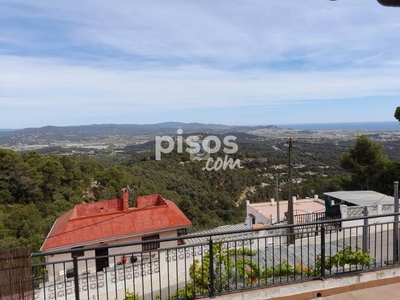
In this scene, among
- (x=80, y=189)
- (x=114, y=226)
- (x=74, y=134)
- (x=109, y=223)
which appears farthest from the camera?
(x=74, y=134)

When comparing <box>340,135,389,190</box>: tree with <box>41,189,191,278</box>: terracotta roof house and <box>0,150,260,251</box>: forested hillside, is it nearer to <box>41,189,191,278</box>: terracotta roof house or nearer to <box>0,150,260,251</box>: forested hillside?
<box>41,189,191,278</box>: terracotta roof house

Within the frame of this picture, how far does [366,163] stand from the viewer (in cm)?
1794

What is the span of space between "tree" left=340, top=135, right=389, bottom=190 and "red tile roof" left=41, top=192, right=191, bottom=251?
1051cm

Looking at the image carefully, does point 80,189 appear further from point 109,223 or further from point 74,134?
point 74,134

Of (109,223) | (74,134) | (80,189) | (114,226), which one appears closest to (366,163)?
(114,226)

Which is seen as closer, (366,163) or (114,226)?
(114,226)

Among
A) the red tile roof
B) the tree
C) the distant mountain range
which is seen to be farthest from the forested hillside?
the distant mountain range

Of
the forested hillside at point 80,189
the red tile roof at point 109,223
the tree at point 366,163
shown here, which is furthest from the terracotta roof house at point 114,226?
the tree at point 366,163

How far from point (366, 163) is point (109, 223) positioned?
15.0 meters

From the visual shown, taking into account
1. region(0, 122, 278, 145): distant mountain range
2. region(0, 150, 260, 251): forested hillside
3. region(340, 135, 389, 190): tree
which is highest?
region(0, 122, 278, 145): distant mountain range

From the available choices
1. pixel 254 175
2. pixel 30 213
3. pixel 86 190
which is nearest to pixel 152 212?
pixel 30 213

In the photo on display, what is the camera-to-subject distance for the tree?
57.1ft

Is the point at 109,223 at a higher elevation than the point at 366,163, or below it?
below

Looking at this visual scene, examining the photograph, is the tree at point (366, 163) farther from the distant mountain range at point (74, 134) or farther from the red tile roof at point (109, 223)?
the distant mountain range at point (74, 134)
